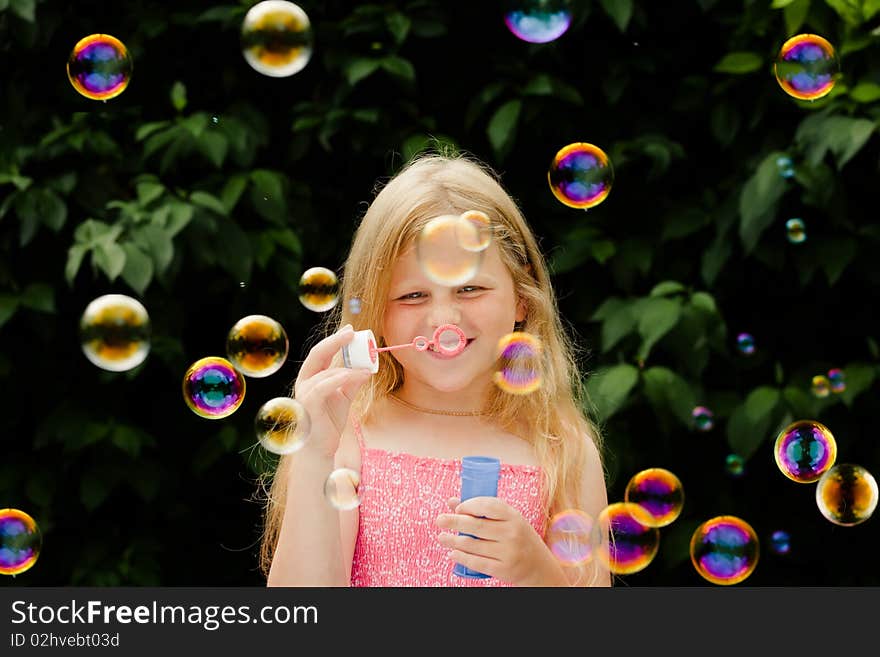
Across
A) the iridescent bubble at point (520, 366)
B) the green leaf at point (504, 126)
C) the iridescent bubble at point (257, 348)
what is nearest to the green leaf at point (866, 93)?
the green leaf at point (504, 126)

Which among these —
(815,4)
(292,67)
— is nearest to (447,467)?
(292,67)

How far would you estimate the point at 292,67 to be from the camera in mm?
2133

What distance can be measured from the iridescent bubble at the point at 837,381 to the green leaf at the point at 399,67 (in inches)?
41.2

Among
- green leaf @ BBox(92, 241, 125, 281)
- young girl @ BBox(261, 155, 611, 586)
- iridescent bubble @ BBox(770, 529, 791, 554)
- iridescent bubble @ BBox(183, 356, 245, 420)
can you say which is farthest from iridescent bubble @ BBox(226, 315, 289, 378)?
iridescent bubble @ BBox(770, 529, 791, 554)

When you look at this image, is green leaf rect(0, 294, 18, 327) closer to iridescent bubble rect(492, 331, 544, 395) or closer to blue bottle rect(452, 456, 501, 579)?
iridescent bubble rect(492, 331, 544, 395)

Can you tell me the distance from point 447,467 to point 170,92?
1.41 m

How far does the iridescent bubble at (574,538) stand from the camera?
5.38ft

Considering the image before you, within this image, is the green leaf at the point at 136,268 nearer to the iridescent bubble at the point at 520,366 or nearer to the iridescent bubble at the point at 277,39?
the iridescent bubble at the point at 277,39

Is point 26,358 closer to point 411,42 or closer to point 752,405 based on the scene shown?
point 411,42

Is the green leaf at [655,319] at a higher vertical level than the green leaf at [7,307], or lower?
lower

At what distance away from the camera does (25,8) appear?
8.01 feet

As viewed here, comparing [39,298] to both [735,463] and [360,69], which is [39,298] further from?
[735,463]

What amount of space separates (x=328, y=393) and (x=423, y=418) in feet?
0.81

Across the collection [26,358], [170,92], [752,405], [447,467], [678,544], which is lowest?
[447,467]
